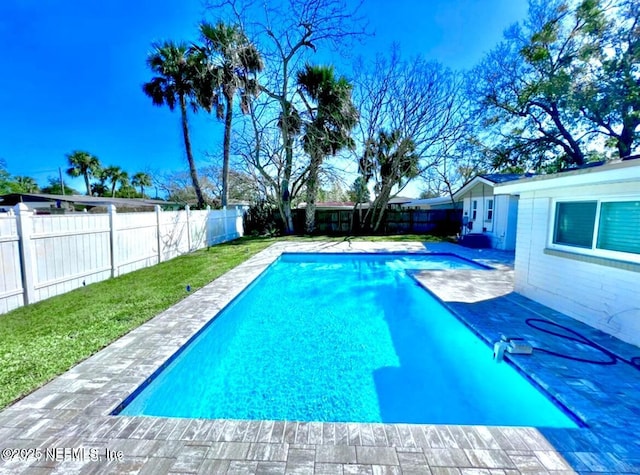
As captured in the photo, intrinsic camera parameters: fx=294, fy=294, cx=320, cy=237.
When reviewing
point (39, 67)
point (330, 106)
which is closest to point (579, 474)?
point (330, 106)

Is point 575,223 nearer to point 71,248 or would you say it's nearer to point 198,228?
point 71,248

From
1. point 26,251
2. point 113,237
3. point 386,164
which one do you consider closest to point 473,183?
point 386,164

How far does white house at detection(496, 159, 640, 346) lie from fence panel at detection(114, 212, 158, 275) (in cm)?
920

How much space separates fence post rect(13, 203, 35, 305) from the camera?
507cm

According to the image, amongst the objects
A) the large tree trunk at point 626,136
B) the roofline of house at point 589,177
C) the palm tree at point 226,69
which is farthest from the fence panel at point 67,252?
the large tree trunk at point 626,136

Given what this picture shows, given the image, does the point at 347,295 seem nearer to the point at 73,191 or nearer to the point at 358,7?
the point at 358,7

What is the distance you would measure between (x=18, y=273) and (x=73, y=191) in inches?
1681

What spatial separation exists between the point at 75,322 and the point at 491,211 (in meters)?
15.0

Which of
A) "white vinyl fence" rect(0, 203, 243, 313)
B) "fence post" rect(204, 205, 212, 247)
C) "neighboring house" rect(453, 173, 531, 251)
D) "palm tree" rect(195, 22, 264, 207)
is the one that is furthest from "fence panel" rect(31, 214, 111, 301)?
"neighboring house" rect(453, 173, 531, 251)

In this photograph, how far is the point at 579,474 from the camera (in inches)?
76.9

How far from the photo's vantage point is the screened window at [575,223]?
14.6ft

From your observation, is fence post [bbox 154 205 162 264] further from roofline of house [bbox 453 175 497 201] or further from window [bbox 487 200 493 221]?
window [bbox 487 200 493 221]

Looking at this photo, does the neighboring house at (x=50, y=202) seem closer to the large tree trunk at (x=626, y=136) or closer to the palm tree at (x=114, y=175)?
the palm tree at (x=114, y=175)

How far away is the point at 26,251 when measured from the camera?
16.9ft
